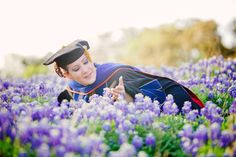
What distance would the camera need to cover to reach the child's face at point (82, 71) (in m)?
5.04

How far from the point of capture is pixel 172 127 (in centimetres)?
384

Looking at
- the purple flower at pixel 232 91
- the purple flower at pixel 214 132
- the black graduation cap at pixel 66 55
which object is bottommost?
the purple flower at pixel 232 91

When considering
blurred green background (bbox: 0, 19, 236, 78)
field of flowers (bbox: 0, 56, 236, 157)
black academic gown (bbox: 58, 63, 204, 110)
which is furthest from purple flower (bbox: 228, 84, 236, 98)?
blurred green background (bbox: 0, 19, 236, 78)

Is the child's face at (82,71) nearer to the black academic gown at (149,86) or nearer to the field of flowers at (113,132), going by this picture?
the black academic gown at (149,86)

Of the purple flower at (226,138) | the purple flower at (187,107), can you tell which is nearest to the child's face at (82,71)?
the purple flower at (187,107)

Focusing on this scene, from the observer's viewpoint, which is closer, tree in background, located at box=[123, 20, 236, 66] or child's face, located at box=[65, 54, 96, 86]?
child's face, located at box=[65, 54, 96, 86]

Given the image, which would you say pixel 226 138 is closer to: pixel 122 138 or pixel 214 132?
pixel 214 132

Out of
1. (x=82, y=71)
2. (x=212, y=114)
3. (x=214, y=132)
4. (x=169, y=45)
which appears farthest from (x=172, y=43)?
(x=214, y=132)

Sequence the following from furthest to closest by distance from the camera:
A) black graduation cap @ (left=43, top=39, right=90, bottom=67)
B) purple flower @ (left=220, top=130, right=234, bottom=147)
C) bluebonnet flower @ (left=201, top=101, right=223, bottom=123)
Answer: black graduation cap @ (left=43, top=39, right=90, bottom=67), bluebonnet flower @ (left=201, top=101, right=223, bottom=123), purple flower @ (left=220, top=130, right=234, bottom=147)

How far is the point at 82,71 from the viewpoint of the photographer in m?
5.05

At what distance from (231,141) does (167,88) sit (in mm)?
2064

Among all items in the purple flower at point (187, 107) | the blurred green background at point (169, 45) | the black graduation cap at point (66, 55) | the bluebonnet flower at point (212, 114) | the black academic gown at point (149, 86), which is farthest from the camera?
the blurred green background at point (169, 45)

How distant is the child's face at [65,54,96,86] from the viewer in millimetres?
5043

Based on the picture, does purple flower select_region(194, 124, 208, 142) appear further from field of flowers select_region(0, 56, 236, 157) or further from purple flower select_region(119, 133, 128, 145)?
purple flower select_region(119, 133, 128, 145)
